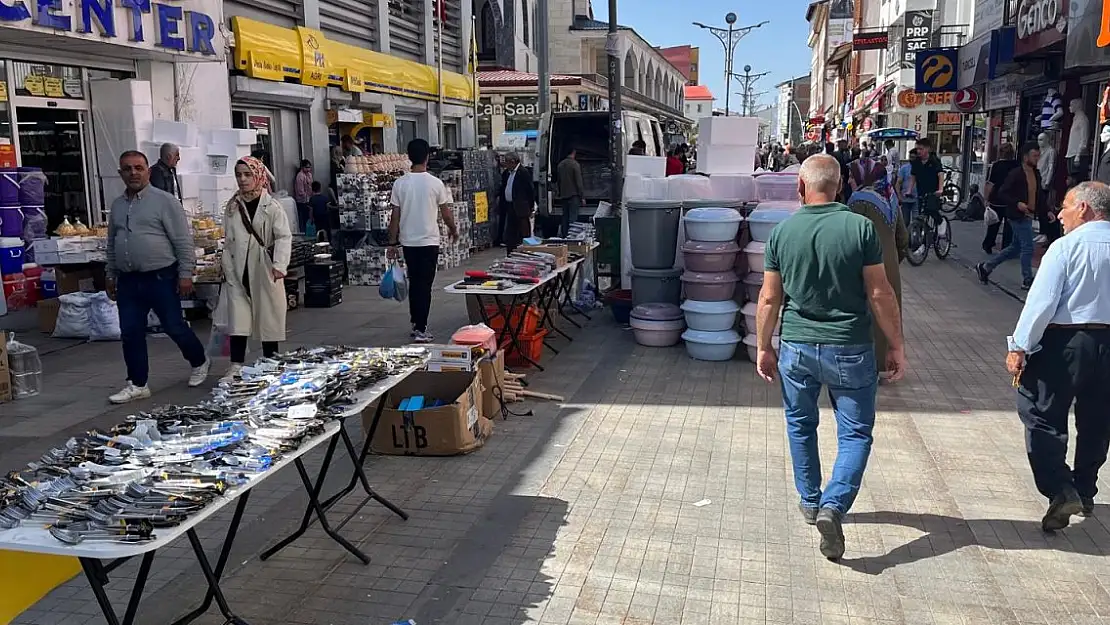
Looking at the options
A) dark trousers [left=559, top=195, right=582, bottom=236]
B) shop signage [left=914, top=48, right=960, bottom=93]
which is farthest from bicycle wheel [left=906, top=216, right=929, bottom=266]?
shop signage [left=914, top=48, right=960, bottom=93]

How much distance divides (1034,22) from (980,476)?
38.2 ft

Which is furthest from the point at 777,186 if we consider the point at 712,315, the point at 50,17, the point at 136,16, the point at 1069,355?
the point at 136,16

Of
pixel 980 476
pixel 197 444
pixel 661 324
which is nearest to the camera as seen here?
pixel 197 444

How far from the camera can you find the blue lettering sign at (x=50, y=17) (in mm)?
8797

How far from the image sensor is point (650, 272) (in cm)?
854

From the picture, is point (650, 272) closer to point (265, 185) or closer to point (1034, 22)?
point (265, 185)

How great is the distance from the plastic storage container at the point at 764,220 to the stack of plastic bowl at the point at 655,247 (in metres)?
0.90

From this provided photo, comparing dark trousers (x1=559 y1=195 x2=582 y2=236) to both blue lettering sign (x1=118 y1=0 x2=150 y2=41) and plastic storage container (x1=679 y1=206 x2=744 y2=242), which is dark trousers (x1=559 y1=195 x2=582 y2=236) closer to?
plastic storage container (x1=679 y1=206 x2=744 y2=242)

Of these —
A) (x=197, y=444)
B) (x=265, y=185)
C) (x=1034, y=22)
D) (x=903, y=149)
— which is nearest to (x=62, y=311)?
(x=265, y=185)

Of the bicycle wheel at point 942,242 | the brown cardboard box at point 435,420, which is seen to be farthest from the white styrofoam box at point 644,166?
Result: the bicycle wheel at point 942,242

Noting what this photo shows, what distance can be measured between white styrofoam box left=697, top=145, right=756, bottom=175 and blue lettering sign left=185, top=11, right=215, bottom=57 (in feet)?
22.2

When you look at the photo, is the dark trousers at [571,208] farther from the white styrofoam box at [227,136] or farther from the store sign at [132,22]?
the store sign at [132,22]

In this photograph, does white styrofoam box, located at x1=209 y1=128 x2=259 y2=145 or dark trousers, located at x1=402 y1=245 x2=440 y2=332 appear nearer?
dark trousers, located at x1=402 y1=245 x2=440 y2=332

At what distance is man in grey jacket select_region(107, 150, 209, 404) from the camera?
6.36 metres
